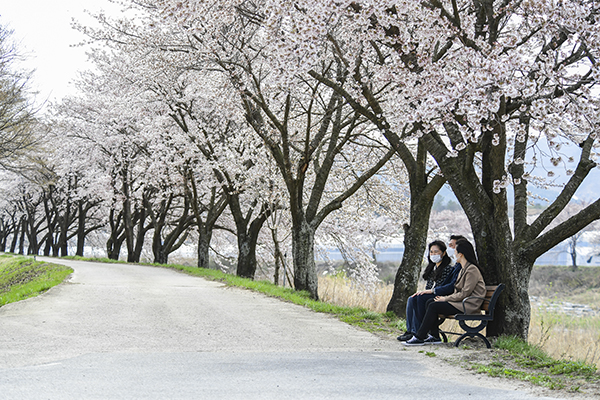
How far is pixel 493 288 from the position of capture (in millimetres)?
7355

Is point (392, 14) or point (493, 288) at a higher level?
point (392, 14)

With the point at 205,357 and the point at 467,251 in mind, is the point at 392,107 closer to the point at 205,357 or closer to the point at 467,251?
the point at 467,251

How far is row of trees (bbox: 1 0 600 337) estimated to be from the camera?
675 cm

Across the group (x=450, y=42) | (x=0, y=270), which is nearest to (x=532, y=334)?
(x=450, y=42)

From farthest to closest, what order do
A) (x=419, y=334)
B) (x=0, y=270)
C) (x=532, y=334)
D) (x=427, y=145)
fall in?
(x=0, y=270) < (x=532, y=334) < (x=427, y=145) < (x=419, y=334)

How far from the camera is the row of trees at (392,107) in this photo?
6.75 metres

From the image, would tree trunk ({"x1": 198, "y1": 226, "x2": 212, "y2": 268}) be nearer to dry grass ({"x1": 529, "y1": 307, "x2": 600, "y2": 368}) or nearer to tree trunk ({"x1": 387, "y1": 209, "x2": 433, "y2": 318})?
tree trunk ({"x1": 387, "y1": 209, "x2": 433, "y2": 318})

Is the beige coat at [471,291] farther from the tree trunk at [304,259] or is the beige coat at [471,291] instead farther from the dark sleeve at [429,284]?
the tree trunk at [304,259]

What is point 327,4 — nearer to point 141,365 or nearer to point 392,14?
point 392,14

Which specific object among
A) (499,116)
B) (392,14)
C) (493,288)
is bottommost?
(493,288)

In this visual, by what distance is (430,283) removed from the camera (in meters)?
8.23

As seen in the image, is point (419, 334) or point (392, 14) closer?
point (419, 334)

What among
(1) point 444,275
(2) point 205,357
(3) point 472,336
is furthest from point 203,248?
(2) point 205,357

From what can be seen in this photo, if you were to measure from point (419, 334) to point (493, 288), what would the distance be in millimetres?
1179
